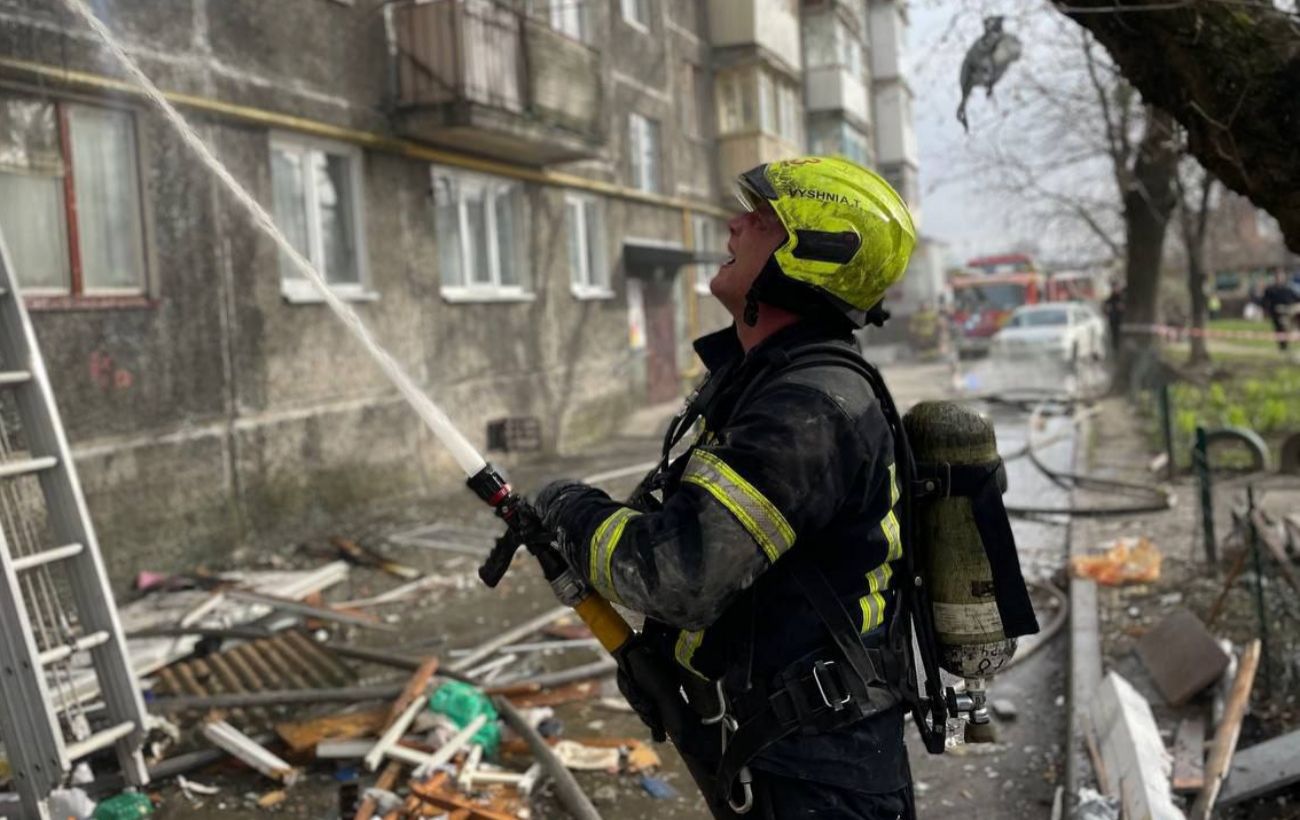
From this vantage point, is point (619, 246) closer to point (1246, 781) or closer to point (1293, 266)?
point (1246, 781)

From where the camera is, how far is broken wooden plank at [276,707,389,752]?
444 cm

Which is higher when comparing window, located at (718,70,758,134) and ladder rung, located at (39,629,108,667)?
window, located at (718,70,758,134)

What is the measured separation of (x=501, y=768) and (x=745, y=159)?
18.4 meters

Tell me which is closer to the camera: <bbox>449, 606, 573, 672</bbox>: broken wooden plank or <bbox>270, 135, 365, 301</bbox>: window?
<bbox>449, 606, 573, 672</bbox>: broken wooden plank

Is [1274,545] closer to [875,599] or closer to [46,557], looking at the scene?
[875,599]

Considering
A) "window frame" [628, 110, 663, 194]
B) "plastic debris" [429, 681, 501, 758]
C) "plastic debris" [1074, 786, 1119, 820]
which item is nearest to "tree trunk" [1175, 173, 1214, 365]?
"window frame" [628, 110, 663, 194]

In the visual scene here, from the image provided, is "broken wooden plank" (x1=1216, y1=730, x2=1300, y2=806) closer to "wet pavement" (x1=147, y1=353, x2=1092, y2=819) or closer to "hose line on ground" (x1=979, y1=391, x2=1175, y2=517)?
"wet pavement" (x1=147, y1=353, x2=1092, y2=819)

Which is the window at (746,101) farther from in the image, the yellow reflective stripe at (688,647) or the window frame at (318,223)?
the yellow reflective stripe at (688,647)

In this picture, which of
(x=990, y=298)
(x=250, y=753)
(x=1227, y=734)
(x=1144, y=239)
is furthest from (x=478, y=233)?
(x=990, y=298)

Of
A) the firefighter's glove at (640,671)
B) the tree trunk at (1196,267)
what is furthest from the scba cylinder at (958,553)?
the tree trunk at (1196,267)

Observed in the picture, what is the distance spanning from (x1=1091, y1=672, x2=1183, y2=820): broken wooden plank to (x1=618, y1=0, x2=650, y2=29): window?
15.1 metres

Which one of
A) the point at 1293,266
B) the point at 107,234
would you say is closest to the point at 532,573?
the point at 107,234

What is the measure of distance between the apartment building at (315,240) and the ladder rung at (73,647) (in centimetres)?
380

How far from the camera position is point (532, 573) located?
303 inches
